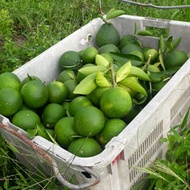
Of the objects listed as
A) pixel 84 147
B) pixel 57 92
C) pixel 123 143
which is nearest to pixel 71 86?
pixel 57 92

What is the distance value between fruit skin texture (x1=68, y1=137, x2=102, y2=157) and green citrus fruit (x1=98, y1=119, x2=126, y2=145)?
0.04 metres

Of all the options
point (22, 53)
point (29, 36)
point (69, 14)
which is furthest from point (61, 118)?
point (69, 14)

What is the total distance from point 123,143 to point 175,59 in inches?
26.3

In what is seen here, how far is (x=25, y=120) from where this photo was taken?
1.39m

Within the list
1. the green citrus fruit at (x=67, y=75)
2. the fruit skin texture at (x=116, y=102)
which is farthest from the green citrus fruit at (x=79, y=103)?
the green citrus fruit at (x=67, y=75)

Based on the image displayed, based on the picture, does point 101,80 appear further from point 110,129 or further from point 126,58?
point 126,58

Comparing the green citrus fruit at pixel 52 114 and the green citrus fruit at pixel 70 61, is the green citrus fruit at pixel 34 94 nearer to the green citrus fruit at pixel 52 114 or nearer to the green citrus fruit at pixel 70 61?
the green citrus fruit at pixel 52 114

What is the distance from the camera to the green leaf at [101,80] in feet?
4.48

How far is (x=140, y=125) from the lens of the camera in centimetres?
122

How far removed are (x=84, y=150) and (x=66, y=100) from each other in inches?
15.3

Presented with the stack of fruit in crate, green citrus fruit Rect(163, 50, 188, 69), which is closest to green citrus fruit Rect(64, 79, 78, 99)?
the stack of fruit in crate

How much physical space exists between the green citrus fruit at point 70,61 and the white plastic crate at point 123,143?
0.06 meters

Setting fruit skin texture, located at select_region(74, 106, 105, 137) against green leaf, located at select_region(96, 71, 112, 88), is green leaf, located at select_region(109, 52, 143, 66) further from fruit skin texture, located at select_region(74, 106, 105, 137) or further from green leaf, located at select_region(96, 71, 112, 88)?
fruit skin texture, located at select_region(74, 106, 105, 137)

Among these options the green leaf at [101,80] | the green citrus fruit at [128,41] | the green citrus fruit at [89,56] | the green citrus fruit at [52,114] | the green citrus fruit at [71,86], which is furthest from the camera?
the green citrus fruit at [128,41]
